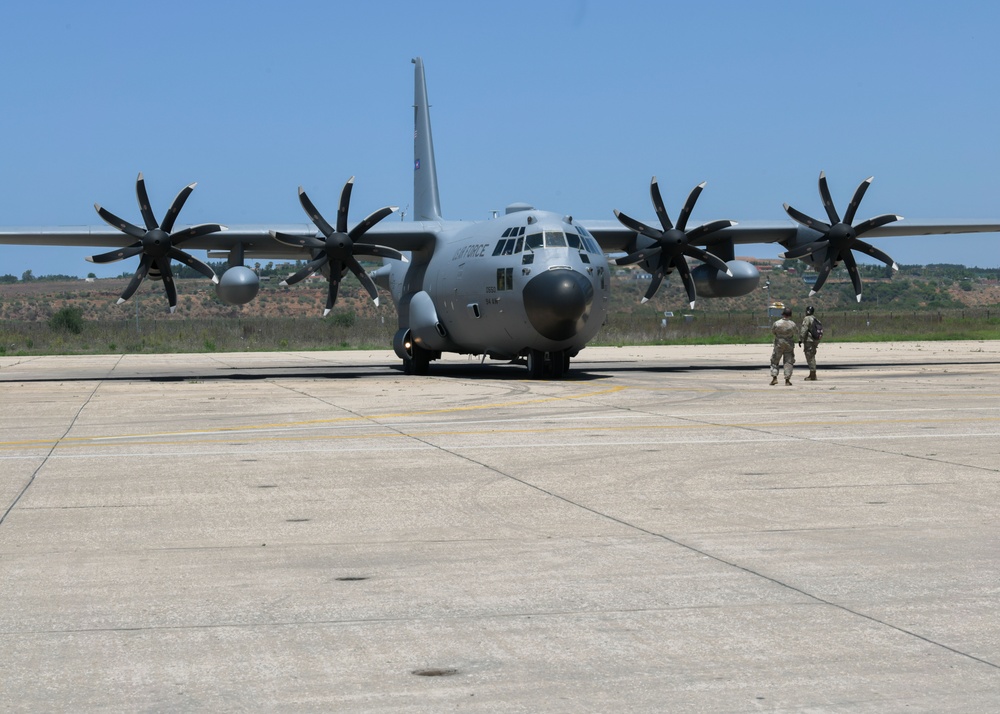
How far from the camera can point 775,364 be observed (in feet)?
87.5

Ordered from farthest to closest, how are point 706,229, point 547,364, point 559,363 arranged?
1. point 706,229
2. point 547,364
3. point 559,363

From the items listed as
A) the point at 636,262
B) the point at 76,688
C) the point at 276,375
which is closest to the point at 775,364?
the point at 636,262

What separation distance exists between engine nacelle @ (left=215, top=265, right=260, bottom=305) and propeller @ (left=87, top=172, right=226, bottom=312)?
0.95ft

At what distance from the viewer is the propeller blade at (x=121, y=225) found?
100 feet

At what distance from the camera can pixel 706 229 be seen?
108ft

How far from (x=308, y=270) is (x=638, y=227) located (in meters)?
9.27

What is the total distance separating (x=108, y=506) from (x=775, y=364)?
63.0ft

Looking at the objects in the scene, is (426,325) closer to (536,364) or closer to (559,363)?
(536,364)

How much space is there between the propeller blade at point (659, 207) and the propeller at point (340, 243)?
7.42 meters

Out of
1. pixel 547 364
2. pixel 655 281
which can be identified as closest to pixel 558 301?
pixel 547 364

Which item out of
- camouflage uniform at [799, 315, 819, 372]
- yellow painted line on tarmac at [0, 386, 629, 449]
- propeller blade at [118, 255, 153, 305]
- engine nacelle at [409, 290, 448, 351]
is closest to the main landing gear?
engine nacelle at [409, 290, 448, 351]

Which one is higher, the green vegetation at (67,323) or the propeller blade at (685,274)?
the propeller blade at (685,274)

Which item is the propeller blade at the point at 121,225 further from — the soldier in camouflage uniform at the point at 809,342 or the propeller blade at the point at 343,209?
the soldier in camouflage uniform at the point at 809,342

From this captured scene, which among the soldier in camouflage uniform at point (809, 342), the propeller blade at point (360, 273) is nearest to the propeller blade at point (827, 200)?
the soldier in camouflage uniform at point (809, 342)
